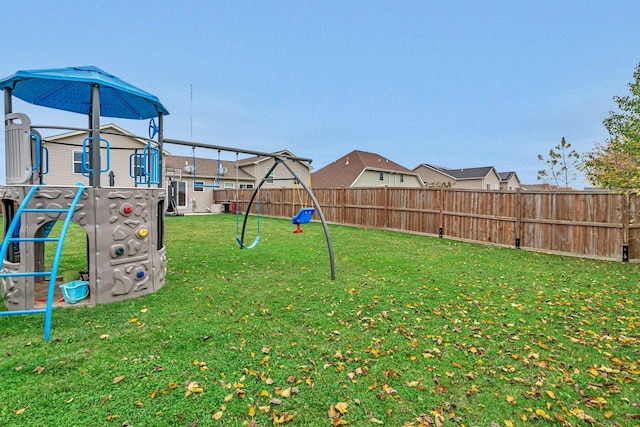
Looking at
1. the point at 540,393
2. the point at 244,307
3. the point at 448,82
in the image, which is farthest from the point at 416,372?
the point at 448,82

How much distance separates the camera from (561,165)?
53.1 feet

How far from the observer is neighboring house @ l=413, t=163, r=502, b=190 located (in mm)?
35031

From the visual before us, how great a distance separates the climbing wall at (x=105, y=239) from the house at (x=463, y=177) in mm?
33191

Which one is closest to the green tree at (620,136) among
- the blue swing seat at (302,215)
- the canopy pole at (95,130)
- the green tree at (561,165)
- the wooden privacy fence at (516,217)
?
the green tree at (561,165)

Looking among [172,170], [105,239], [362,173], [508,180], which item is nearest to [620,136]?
[362,173]

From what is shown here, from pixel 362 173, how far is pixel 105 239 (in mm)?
25444

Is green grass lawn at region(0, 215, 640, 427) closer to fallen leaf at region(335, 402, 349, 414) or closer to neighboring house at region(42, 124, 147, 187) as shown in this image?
fallen leaf at region(335, 402, 349, 414)

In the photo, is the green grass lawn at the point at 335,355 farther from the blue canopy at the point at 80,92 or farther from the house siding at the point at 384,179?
the house siding at the point at 384,179

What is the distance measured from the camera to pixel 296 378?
9.09 feet

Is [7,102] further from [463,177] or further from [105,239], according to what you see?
[463,177]

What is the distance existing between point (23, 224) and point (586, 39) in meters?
18.1

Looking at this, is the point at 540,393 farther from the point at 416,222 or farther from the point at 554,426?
the point at 416,222

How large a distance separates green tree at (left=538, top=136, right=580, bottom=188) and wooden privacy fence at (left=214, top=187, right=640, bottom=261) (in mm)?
8624

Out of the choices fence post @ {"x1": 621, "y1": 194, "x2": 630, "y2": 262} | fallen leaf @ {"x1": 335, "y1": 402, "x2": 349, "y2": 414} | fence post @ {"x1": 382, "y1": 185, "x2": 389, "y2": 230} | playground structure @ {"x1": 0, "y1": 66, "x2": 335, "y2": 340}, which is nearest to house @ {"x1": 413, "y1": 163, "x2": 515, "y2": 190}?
fence post @ {"x1": 382, "y1": 185, "x2": 389, "y2": 230}
